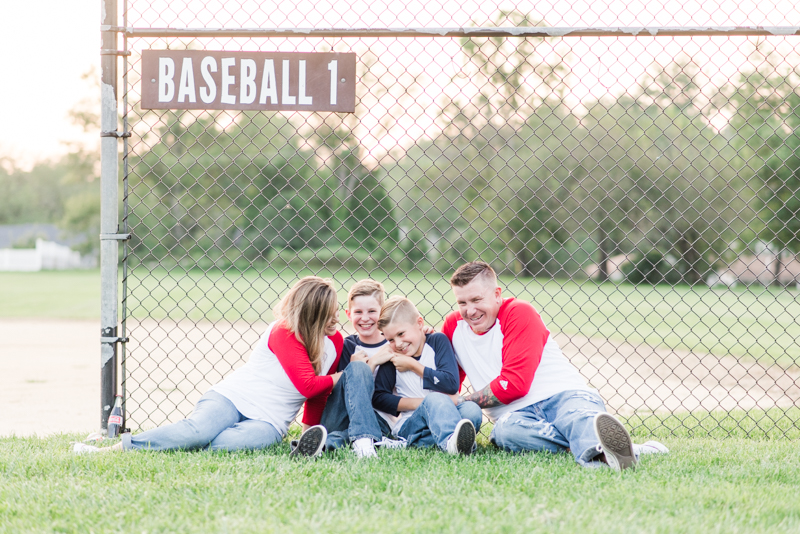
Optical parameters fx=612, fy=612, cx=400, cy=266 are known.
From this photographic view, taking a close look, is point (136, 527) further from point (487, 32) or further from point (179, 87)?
point (487, 32)

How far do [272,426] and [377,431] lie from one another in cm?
56

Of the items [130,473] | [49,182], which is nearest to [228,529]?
[130,473]

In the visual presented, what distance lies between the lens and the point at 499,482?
257 cm

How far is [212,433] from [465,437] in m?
1.25

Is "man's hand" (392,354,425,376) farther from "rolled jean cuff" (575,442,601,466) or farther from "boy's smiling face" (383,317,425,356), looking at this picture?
"rolled jean cuff" (575,442,601,466)

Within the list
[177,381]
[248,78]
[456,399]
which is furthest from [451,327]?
[177,381]

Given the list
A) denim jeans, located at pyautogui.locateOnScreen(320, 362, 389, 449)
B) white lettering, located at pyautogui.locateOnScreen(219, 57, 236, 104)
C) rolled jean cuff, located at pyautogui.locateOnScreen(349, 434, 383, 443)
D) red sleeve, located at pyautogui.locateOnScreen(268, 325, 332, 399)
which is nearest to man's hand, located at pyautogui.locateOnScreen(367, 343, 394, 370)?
denim jeans, located at pyautogui.locateOnScreen(320, 362, 389, 449)

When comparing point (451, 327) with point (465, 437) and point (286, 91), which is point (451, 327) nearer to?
point (465, 437)

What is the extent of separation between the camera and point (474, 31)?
3.24m

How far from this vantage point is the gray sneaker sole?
116 inches

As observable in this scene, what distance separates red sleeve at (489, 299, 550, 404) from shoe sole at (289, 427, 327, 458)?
0.91m

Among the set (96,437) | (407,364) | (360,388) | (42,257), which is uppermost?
(407,364)

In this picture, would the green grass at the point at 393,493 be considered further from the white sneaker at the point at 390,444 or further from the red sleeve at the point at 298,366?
the red sleeve at the point at 298,366

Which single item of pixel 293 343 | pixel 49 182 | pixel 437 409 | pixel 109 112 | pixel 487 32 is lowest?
pixel 437 409
